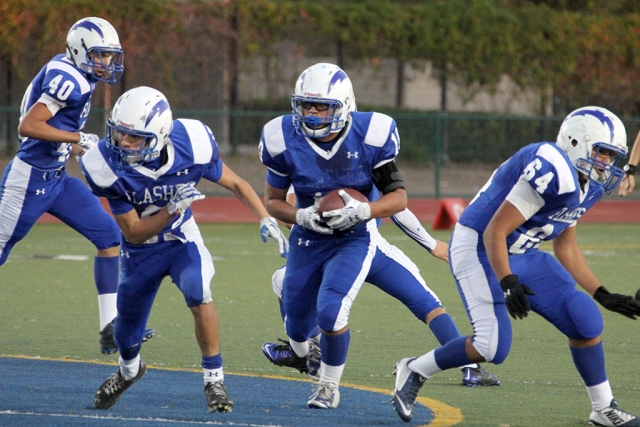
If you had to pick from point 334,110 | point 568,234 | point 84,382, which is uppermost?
point 334,110

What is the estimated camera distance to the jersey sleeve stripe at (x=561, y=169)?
438cm

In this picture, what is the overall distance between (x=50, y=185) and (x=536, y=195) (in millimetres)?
3368

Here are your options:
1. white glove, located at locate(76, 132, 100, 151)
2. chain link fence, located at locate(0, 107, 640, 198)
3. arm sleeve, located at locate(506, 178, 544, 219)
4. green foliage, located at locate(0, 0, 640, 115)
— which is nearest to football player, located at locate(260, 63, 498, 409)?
arm sleeve, located at locate(506, 178, 544, 219)

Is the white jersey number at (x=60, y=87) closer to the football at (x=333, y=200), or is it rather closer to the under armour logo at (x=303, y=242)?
the under armour logo at (x=303, y=242)

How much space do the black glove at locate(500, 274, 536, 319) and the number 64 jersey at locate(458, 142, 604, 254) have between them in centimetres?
30

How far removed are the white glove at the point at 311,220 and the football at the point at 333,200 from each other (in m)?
0.03

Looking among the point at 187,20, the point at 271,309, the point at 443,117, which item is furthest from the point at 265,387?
the point at 187,20

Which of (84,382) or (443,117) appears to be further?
(443,117)

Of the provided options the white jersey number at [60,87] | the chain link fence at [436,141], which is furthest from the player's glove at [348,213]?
the chain link fence at [436,141]

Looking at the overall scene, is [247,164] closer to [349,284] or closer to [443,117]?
[443,117]

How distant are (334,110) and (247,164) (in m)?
13.3

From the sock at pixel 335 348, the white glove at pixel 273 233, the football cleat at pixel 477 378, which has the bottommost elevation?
the football cleat at pixel 477 378

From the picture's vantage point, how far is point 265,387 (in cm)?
539

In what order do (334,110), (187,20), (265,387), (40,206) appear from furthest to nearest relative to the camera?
(187,20) → (40,206) → (265,387) → (334,110)
